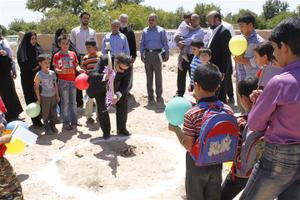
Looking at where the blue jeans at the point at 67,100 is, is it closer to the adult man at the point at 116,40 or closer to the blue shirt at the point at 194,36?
the adult man at the point at 116,40

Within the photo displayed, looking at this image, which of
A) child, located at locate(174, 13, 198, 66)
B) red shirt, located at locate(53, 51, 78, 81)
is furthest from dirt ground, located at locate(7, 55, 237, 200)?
child, located at locate(174, 13, 198, 66)

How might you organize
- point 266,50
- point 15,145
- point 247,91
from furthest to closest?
1. point 266,50
2. point 15,145
3. point 247,91

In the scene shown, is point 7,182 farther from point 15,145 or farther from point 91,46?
point 91,46

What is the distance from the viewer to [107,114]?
21.5 ft

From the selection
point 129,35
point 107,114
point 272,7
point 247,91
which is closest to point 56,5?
point 272,7

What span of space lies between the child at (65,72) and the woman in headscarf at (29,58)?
53 cm

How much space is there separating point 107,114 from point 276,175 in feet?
13.9

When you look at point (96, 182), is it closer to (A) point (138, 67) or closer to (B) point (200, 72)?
(B) point (200, 72)

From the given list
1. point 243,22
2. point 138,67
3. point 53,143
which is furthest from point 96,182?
point 138,67

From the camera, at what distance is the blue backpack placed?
9.70ft

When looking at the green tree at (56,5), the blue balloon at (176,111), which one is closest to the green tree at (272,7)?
the green tree at (56,5)

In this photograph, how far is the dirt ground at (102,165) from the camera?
4.89 meters

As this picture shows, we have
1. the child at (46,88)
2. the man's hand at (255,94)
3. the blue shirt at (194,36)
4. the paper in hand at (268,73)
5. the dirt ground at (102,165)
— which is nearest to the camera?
the man's hand at (255,94)

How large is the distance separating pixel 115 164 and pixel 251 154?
3021 millimetres
